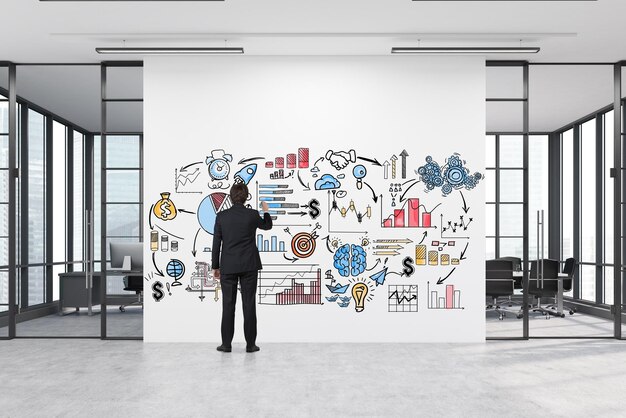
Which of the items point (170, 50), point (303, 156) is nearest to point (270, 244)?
point (303, 156)

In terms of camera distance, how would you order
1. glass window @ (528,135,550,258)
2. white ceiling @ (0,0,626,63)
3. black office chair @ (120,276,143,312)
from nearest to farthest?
white ceiling @ (0,0,626,63), black office chair @ (120,276,143,312), glass window @ (528,135,550,258)

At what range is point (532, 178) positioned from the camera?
46.9 ft

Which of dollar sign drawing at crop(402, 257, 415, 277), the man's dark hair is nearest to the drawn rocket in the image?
the man's dark hair

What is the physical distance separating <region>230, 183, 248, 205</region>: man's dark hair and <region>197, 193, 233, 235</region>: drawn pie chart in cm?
Answer: 61

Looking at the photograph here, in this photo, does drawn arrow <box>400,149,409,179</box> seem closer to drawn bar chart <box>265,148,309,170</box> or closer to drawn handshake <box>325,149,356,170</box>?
drawn handshake <box>325,149,356,170</box>

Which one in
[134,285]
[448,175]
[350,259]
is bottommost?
[134,285]

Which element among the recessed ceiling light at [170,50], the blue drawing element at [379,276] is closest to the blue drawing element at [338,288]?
the blue drawing element at [379,276]

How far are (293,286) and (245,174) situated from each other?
156cm

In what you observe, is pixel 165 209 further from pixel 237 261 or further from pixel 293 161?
pixel 293 161

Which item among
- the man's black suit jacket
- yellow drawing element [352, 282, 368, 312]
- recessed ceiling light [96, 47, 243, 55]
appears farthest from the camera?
yellow drawing element [352, 282, 368, 312]

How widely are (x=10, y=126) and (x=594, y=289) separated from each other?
1051 cm

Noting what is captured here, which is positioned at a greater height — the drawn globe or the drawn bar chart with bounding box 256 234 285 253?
the drawn bar chart with bounding box 256 234 285 253

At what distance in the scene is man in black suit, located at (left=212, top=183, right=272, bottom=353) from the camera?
720cm

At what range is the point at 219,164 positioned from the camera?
795 centimetres
